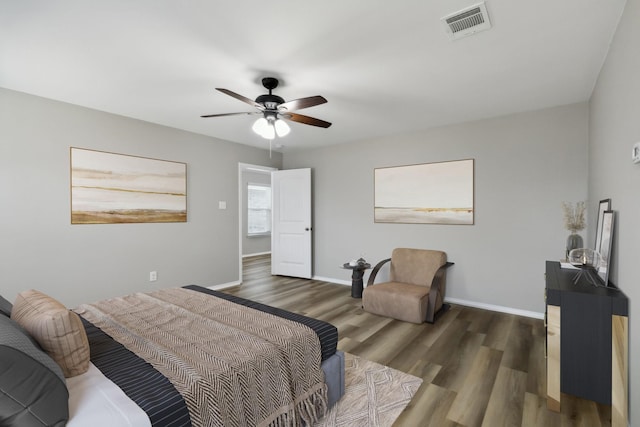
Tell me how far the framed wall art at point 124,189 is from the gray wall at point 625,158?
4.61 meters

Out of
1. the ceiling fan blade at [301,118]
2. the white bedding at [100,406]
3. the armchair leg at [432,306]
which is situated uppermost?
the ceiling fan blade at [301,118]

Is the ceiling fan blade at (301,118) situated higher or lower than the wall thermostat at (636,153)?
higher

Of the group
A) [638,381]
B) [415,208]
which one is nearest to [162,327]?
[638,381]

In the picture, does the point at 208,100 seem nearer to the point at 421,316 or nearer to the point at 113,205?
the point at 113,205

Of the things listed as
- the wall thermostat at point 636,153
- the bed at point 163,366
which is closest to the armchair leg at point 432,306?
the bed at point 163,366

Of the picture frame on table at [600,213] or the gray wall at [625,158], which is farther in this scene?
the picture frame on table at [600,213]

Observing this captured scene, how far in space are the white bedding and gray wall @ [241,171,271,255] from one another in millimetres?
6934

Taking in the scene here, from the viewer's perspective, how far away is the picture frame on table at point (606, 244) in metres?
2.07

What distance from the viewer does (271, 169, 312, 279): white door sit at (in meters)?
5.54

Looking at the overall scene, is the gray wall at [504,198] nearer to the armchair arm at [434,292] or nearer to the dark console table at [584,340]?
the armchair arm at [434,292]

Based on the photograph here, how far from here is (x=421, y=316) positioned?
3418 millimetres

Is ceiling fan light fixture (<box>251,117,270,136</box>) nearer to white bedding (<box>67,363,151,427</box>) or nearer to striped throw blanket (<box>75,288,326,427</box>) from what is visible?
striped throw blanket (<box>75,288,326,427</box>)

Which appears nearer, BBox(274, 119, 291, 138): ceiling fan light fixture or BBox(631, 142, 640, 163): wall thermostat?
BBox(631, 142, 640, 163): wall thermostat

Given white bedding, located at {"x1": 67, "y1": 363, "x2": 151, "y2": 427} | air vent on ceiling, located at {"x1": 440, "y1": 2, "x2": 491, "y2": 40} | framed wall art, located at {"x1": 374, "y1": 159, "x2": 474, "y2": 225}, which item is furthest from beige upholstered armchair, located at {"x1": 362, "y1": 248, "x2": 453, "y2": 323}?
white bedding, located at {"x1": 67, "y1": 363, "x2": 151, "y2": 427}
